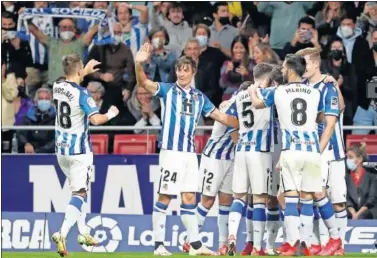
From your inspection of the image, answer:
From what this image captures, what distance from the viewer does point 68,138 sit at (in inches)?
705

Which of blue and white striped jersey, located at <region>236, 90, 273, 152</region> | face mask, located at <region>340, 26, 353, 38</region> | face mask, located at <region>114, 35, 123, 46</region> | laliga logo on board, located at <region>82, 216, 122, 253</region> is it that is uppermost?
face mask, located at <region>340, 26, 353, 38</region>

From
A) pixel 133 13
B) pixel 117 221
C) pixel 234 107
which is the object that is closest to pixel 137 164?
pixel 117 221

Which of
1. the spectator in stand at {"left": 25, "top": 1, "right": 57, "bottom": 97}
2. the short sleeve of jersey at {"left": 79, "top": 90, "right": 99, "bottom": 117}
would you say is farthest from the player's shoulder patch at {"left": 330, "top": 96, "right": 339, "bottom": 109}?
the spectator in stand at {"left": 25, "top": 1, "right": 57, "bottom": 97}

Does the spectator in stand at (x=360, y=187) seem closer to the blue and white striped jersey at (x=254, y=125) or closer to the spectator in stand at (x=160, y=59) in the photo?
the spectator in stand at (x=160, y=59)

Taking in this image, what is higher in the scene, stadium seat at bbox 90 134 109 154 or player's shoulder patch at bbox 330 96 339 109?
player's shoulder patch at bbox 330 96 339 109

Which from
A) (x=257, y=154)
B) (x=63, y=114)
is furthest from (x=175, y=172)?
(x=63, y=114)

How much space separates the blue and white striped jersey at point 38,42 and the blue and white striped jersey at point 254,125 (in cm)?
711

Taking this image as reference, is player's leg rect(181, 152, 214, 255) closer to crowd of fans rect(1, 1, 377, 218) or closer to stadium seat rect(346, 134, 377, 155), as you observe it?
stadium seat rect(346, 134, 377, 155)

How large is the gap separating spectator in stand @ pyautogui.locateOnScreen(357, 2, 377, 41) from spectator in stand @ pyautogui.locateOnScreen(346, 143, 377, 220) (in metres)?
2.44

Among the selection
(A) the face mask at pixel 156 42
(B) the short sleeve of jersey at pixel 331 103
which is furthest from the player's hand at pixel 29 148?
(B) the short sleeve of jersey at pixel 331 103

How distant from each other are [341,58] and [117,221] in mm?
4521

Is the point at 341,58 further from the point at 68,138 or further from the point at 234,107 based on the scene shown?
the point at 68,138

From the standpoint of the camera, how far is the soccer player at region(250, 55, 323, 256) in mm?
17516

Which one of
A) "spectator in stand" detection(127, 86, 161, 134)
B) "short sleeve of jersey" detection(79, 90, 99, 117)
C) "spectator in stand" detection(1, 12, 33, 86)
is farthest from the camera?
"spectator in stand" detection(1, 12, 33, 86)
